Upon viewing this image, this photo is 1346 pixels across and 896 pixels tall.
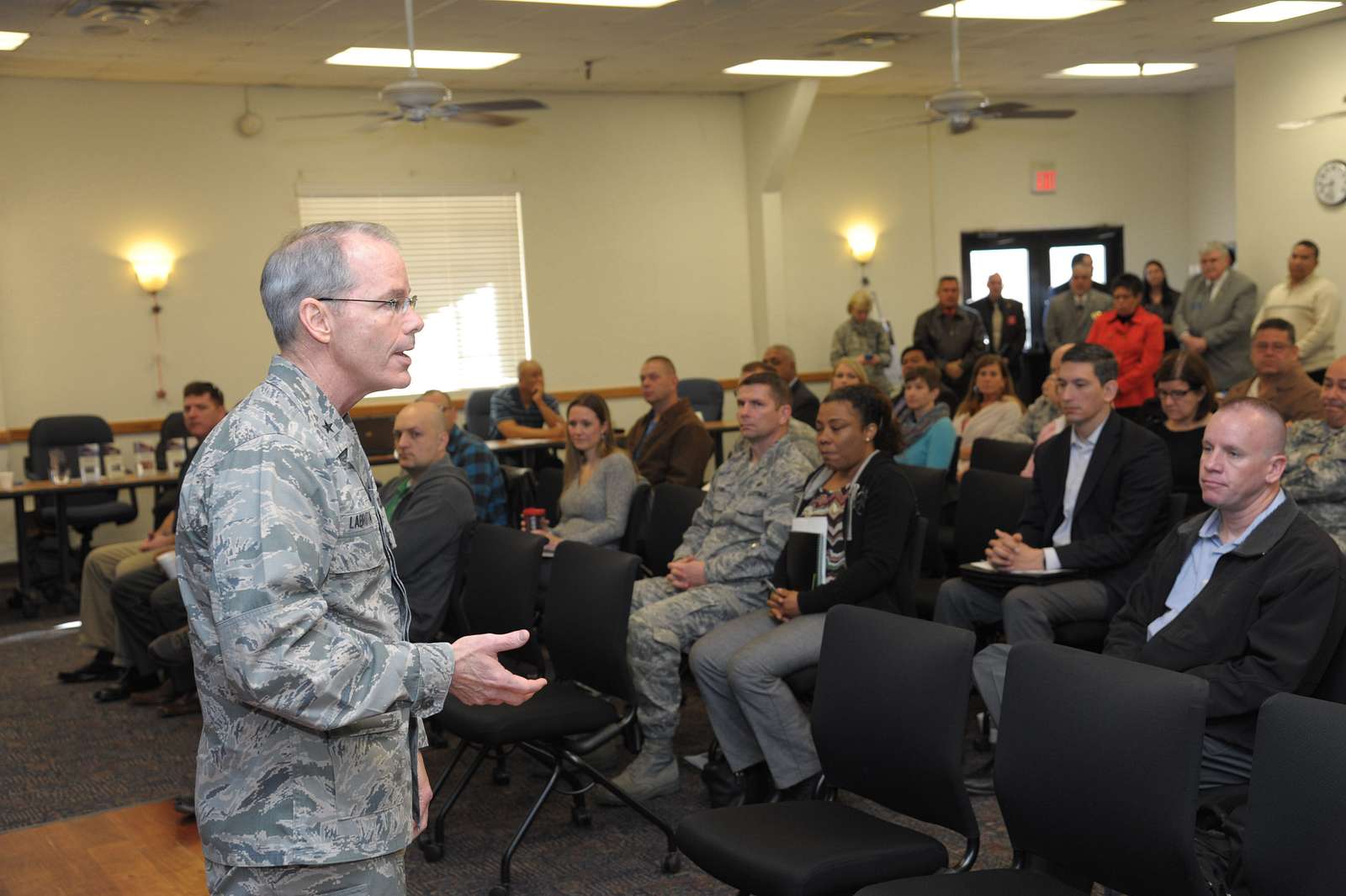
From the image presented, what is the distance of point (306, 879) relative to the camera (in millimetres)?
1757

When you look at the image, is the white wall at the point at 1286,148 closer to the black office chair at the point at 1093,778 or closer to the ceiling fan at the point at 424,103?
the ceiling fan at the point at 424,103

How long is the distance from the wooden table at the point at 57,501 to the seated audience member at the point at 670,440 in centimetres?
300

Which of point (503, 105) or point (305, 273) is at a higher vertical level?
point (503, 105)

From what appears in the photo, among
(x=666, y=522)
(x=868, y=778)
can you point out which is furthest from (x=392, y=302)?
(x=666, y=522)

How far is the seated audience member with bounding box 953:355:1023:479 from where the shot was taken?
7.06 m

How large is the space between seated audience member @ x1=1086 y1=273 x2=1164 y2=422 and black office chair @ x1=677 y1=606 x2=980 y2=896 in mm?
6688

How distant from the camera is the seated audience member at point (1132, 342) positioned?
9.27m

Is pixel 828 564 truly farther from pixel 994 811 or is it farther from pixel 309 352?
pixel 309 352

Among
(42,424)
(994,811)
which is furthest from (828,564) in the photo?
(42,424)

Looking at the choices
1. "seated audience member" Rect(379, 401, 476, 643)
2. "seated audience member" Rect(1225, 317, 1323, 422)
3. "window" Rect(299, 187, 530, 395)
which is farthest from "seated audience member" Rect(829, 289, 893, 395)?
"seated audience member" Rect(379, 401, 476, 643)

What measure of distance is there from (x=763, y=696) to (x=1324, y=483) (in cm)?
200

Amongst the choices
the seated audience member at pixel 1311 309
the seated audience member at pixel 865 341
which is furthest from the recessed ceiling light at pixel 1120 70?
the seated audience member at pixel 1311 309

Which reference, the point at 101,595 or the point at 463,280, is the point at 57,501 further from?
the point at 463,280

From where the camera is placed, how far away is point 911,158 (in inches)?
508
